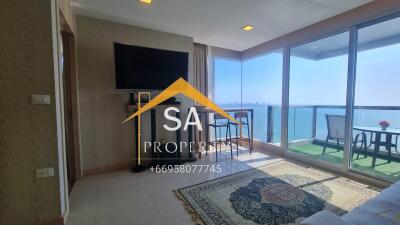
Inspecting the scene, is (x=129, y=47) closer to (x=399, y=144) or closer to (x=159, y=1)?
(x=159, y=1)

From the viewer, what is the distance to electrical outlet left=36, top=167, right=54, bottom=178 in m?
1.68

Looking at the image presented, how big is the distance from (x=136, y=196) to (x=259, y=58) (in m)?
4.03

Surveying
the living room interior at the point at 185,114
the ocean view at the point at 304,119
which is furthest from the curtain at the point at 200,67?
the ocean view at the point at 304,119

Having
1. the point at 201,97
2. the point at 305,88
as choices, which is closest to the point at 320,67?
the point at 305,88

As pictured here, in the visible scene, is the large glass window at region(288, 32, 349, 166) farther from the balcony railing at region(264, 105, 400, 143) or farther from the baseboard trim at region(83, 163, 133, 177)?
the baseboard trim at region(83, 163, 133, 177)

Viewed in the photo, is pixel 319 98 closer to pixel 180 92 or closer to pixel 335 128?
pixel 335 128

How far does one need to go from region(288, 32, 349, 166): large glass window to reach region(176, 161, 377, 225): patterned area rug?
0.78m

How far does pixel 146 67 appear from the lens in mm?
3111

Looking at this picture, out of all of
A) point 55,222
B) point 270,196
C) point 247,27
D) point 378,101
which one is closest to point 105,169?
point 55,222

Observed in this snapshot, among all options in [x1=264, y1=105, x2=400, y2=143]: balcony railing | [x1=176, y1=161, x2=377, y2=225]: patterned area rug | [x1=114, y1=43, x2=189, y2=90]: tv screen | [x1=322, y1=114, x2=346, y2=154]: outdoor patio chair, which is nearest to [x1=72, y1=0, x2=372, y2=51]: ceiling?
[x1=114, y1=43, x2=189, y2=90]: tv screen

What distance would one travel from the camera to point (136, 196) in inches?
92.2

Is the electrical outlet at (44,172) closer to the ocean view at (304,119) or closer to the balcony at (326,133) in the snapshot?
the ocean view at (304,119)

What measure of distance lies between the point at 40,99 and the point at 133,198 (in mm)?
1474

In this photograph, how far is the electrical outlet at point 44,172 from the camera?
1675 mm
